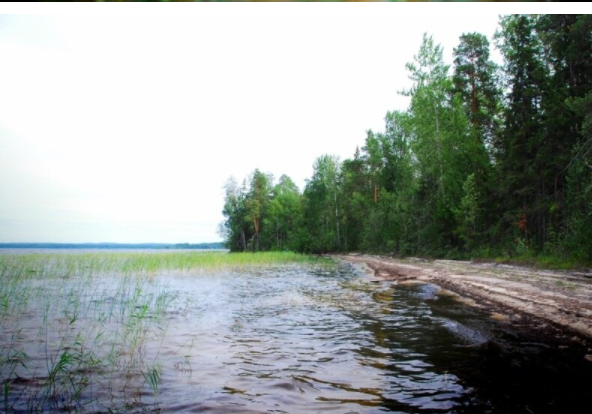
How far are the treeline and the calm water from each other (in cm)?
735

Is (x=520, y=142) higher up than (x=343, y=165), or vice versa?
(x=343, y=165)

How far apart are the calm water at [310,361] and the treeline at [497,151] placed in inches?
289

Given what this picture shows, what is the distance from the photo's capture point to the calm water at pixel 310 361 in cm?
368

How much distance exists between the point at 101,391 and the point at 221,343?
2204 millimetres

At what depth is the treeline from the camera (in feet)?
44.3

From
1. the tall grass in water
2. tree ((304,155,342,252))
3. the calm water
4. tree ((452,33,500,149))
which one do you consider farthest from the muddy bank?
tree ((304,155,342,252))

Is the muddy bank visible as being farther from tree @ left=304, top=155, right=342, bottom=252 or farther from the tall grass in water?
tree @ left=304, top=155, right=342, bottom=252

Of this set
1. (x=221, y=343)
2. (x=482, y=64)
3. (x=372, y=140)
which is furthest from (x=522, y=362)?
(x=372, y=140)

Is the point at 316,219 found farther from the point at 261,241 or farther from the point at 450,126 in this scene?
the point at 450,126

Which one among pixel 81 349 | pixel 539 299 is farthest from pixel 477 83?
pixel 81 349

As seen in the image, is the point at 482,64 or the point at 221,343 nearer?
the point at 221,343

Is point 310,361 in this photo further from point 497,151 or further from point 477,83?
point 477,83

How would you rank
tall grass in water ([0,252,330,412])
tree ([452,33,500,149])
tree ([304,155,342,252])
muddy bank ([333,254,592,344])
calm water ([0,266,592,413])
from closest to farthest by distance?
calm water ([0,266,592,413]), tall grass in water ([0,252,330,412]), muddy bank ([333,254,592,344]), tree ([452,33,500,149]), tree ([304,155,342,252])

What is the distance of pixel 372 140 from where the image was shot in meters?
41.4
